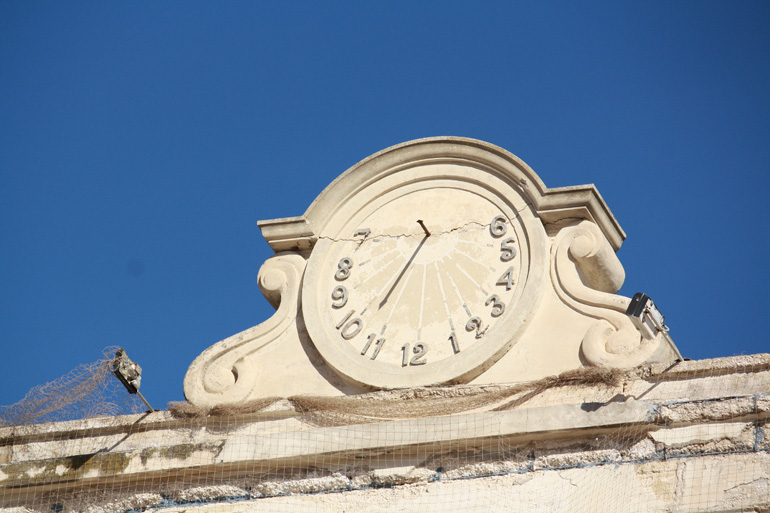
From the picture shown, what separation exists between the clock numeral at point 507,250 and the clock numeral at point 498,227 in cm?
8

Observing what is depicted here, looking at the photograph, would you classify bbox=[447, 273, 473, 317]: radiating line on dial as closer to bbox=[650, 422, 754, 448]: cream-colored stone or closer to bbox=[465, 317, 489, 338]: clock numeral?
bbox=[465, 317, 489, 338]: clock numeral

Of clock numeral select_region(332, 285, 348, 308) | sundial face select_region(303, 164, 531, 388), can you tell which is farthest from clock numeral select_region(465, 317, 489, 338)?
clock numeral select_region(332, 285, 348, 308)

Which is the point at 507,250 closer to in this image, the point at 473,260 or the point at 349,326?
the point at 473,260

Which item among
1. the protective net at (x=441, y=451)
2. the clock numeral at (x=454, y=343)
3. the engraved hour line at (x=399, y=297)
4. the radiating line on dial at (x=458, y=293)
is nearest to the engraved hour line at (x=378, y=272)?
the engraved hour line at (x=399, y=297)

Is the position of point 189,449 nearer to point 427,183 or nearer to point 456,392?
point 456,392

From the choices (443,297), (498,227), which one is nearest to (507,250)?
(498,227)

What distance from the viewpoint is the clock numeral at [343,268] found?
9477 millimetres

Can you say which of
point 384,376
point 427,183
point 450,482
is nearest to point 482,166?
point 427,183

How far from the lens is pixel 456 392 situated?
28.1ft

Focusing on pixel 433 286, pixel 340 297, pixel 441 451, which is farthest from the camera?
pixel 340 297

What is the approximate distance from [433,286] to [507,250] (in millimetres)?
589

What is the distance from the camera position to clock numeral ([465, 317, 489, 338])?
8.80 metres

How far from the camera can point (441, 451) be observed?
834cm

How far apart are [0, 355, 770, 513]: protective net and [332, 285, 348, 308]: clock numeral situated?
822 mm
